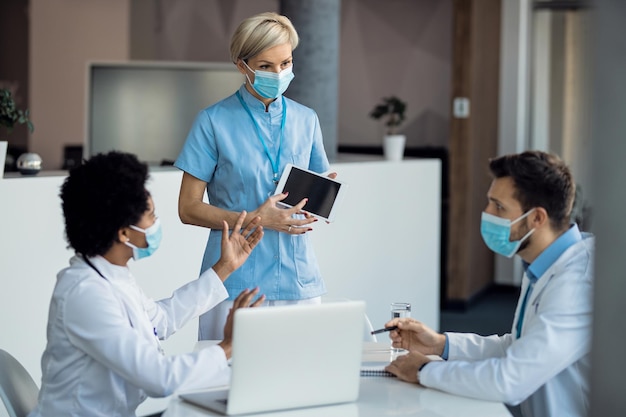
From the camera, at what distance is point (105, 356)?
2.09m

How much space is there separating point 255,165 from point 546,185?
3.00ft

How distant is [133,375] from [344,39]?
7.07 meters

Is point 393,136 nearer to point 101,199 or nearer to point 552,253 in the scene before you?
point 552,253

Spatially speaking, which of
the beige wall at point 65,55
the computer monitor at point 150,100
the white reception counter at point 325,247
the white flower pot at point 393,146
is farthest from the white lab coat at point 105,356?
the beige wall at point 65,55

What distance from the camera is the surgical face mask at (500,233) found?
241cm

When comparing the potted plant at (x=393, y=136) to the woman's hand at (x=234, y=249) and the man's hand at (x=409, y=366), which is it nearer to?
the woman's hand at (x=234, y=249)

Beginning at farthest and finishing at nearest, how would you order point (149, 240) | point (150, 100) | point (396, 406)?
1. point (150, 100)
2. point (149, 240)
3. point (396, 406)

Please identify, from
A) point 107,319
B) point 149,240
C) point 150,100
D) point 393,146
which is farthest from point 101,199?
point 150,100

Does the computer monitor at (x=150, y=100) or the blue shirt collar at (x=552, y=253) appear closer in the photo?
the blue shirt collar at (x=552, y=253)

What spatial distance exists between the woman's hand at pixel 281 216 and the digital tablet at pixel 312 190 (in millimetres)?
28

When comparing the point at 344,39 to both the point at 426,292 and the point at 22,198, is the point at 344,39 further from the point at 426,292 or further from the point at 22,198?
the point at 22,198

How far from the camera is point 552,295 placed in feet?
7.33

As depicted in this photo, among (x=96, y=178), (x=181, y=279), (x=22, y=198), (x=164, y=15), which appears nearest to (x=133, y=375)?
(x=96, y=178)

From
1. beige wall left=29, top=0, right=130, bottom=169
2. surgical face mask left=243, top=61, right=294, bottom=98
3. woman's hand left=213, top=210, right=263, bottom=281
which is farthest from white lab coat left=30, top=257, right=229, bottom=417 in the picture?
beige wall left=29, top=0, right=130, bottom=169
